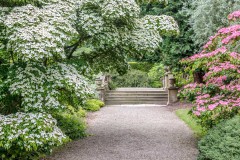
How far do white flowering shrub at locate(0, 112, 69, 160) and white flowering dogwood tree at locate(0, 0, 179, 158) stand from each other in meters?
0.02

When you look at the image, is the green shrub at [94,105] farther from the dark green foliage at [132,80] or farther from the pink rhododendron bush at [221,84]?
the pink rhododendron bush at [221,84]

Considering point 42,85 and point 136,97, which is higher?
point 42,85

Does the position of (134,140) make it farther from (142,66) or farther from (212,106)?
(142,66)

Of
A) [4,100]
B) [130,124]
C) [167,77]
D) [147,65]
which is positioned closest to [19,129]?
[4,100]

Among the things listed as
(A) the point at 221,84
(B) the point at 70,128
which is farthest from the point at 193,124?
(B) the point at 70,128

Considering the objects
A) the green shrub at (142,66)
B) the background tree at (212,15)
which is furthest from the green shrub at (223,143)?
the green shrub at (142,66)

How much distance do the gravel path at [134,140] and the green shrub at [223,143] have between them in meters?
0.80

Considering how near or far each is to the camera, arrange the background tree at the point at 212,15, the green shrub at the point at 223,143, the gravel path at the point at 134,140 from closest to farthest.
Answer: the green shrub at the point at 223,143 < the gravel path at the point at 134,140 < the background tree at the point at 212,15

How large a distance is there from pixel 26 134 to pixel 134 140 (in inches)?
142

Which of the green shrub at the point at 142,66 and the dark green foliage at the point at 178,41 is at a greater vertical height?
the dark green foliage at the point at 178,41

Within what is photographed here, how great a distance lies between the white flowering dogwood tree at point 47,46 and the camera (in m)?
5.22

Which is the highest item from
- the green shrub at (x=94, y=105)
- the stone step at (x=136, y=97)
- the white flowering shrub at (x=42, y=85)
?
the white flowering shrub at (x=42, y=85)

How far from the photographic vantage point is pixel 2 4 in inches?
249

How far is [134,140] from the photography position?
8164mm
